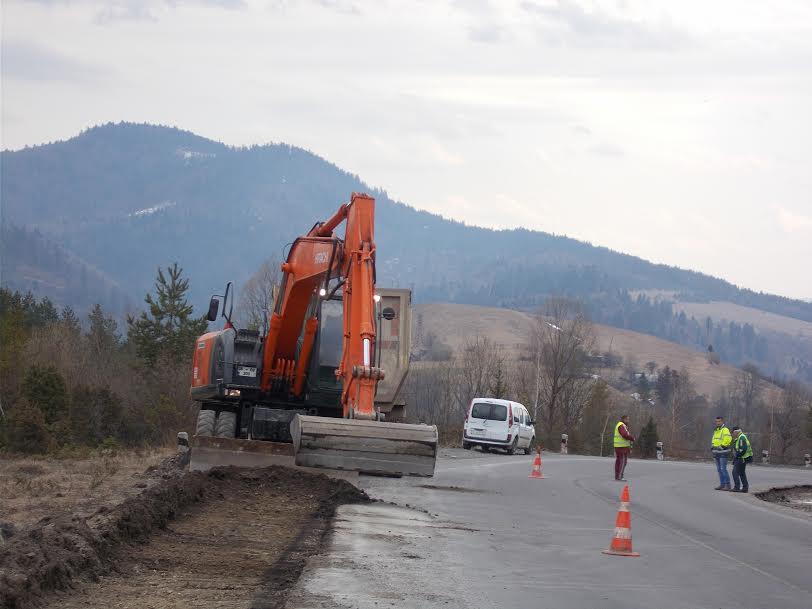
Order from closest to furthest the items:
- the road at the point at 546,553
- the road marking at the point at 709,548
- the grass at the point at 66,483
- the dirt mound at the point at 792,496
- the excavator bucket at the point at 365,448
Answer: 1. the road at the point at 546,553
2. the road marking at the point at 709,548
3. the excavator bucket at the point at 365,448
4. the grass at the point at 66,483
5. the dirt mound at the point at 792,496

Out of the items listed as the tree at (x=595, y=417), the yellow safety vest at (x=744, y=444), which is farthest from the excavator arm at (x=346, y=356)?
the tree at (x=595, y=417)

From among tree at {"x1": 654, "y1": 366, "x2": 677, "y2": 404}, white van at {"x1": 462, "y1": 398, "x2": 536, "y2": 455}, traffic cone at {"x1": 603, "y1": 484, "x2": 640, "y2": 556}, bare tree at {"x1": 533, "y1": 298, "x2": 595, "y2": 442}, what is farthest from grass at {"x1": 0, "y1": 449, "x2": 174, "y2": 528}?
tree at {"x1": 654, "y1": 366, "x2": 677, "y2": 404}

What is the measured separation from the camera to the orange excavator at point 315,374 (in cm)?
1474

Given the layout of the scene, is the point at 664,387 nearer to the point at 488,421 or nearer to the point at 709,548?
the point at 488,421

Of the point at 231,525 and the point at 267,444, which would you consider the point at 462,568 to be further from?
the point at 267,444

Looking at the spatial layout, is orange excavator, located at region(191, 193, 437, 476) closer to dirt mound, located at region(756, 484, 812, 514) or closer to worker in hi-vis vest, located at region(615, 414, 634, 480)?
worker in hi-vis vest, located at region(615, 414, 634, 480)

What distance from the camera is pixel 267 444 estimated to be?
18.9 metres

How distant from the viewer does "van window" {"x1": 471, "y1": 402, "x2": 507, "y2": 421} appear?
40.4 meters

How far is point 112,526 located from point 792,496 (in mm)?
24389

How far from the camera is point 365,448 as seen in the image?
14.6 meters

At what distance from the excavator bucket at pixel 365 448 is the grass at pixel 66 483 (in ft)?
8.49

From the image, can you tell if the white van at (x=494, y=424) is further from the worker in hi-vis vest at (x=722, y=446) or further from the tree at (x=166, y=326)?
the tree at (x=166, y=326)

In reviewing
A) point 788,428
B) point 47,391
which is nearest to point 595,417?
point 788,428

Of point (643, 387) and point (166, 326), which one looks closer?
point (166, 326)
